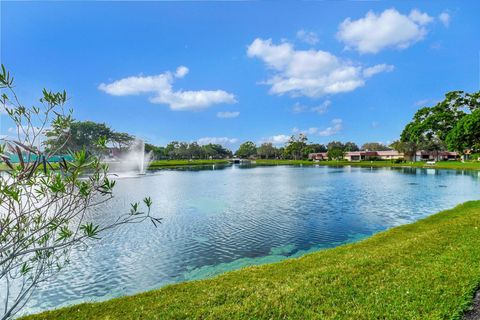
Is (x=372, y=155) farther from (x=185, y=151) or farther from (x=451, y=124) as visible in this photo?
(x=185, y=151)

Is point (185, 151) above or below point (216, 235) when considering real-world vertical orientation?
above

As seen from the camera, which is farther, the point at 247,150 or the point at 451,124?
the point at 247,150

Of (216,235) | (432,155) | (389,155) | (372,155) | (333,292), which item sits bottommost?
(216,235)

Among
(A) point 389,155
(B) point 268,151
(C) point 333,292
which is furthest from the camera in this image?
(B) point 268,151

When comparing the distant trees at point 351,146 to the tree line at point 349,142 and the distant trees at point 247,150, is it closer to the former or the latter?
the tree line at point 349,142

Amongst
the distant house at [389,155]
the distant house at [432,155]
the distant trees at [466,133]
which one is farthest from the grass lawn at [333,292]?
the distant house at [432,155]

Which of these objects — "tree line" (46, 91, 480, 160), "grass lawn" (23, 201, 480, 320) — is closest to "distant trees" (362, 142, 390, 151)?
"tree line" (46, 91, 480, 160)

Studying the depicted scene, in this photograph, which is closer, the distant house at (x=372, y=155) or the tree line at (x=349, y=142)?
the tree line at (x=349, y=142)

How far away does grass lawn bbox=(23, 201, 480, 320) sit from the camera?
5.26 meters

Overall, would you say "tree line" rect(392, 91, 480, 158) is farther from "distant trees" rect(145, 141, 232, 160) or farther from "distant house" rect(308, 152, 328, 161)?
"distant trees" rect(145, 141, 232, 160)

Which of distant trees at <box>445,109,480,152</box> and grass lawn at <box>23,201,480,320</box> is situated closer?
grass lawn at <box>23,201,480,320</box>

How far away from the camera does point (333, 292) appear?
5.99m

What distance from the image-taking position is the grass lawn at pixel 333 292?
526cm

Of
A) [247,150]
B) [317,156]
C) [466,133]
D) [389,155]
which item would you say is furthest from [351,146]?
[466,133]
